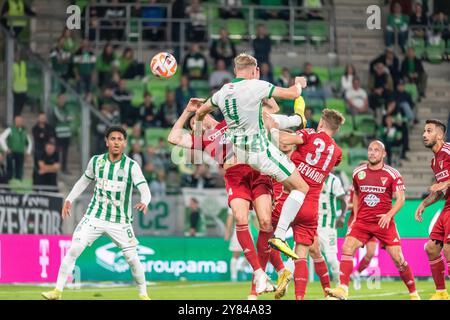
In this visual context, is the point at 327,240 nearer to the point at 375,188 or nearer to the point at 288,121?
the point at 375,188

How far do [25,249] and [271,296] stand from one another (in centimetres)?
560

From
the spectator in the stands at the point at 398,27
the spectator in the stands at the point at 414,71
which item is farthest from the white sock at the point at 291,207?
the spectator in the stands at the point at 398,27

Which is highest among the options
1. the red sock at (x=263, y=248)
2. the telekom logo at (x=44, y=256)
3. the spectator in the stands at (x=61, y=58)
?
the spectator in the stands at (x=61, y=58)

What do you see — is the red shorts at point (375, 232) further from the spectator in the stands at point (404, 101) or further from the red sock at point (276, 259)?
the spectator in the stands at point (404, 101)

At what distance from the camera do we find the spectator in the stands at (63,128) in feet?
73.8

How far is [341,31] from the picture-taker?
99.2ft

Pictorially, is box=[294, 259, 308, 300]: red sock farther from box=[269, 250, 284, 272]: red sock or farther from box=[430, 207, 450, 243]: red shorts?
box=[430, 207, 450, 243]: red shorts

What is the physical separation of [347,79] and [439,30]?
312 cm

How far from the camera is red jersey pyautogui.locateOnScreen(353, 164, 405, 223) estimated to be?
15.7 m

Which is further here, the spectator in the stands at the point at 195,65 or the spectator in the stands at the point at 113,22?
the spectator in the stands at the point at 113,22

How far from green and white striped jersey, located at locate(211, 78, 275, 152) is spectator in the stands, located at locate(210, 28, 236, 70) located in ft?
46.4

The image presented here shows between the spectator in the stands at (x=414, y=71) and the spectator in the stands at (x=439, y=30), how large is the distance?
973mm

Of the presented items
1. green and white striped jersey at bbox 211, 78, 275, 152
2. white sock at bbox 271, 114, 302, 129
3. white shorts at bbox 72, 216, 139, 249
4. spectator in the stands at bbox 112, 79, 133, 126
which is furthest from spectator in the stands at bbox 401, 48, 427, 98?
green and white striped jersey at bbox 211, 78, 275, 152

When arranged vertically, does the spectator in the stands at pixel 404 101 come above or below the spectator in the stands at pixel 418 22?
below
